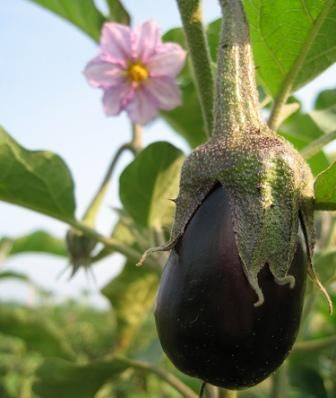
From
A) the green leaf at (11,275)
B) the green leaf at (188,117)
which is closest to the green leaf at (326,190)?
the green leaf at (188,117)

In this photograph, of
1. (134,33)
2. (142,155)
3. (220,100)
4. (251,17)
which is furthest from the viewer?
(134,33)

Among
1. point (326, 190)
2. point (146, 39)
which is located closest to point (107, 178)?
point (146, 39)

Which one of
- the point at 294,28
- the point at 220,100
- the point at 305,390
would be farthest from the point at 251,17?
the point at 305,390

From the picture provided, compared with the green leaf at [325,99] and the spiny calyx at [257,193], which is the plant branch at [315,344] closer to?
the green leaf at [325,99]

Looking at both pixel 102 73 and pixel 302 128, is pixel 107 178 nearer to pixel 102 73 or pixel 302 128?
pixel 102 73

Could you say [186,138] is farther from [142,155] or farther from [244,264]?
[244,264]

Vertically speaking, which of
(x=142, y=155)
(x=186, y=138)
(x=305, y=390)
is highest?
(x=142, y=155)

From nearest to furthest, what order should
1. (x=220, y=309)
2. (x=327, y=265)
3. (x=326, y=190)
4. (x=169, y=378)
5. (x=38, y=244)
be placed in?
1. (x=220, y=309)
2. (x=326, y=190)
3. (x=327, y=265)
4. (x=169, y=378)
5. (x=38, y=244)
